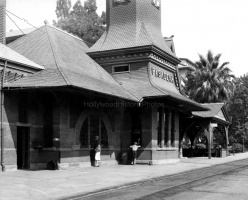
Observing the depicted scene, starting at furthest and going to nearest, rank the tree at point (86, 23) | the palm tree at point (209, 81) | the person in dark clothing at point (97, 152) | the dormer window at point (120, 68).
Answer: the palm tree at point (209, 81) → the tree at point (86, 23) → the dormer window at point (120, 68) → the person in dark clothing at point (97, 152)

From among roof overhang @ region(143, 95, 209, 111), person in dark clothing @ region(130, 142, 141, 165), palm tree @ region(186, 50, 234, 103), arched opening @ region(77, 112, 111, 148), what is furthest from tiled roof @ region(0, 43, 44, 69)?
palm tree @ region(186, 50, 234, 103)

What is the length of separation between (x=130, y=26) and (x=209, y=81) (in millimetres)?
26166

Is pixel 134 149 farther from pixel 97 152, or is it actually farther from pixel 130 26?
pixel 130 26

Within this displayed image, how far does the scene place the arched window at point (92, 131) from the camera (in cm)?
2200

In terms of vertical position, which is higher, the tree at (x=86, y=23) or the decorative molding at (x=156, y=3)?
the tree at (x=86, y=23)

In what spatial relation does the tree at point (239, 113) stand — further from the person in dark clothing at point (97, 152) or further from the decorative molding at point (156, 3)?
the person in dark clothing at point (97, 152)

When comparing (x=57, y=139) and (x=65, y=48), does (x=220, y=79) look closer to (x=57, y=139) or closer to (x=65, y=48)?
(x=65, y=48)

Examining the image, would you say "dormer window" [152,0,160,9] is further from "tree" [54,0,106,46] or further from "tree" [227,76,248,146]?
"tree" [227,76,248,146]

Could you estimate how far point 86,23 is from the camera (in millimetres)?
49719

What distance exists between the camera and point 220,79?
52188 mm

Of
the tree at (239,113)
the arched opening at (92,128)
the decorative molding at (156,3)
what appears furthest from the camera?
the tree at (239,113)

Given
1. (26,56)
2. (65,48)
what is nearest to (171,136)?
(65,48)

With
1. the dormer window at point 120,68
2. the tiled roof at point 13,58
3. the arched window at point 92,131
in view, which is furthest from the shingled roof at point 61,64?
the arched window at point 92,131

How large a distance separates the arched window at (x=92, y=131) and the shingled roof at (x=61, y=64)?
2.11m
